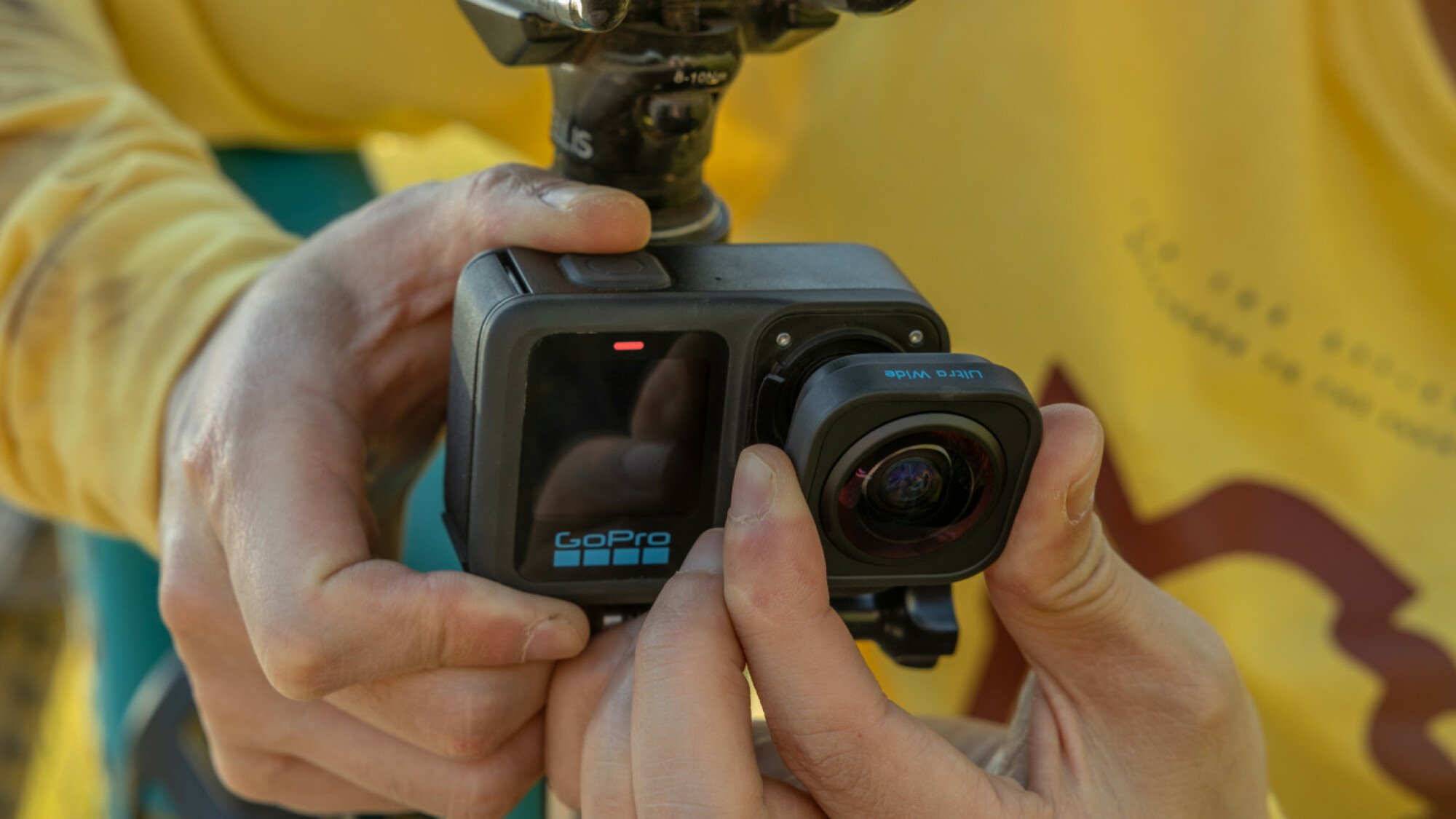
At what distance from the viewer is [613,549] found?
0.57 m

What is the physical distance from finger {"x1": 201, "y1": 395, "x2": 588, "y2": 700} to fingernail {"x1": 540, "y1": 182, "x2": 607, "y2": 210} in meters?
0.16

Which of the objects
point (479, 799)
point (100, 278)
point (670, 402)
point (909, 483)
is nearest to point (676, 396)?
point (670, 402)

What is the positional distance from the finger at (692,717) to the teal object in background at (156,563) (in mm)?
252

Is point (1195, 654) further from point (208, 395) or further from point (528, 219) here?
point (208, 395)

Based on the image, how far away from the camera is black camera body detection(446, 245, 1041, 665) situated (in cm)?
50

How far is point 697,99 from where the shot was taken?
1.82ft

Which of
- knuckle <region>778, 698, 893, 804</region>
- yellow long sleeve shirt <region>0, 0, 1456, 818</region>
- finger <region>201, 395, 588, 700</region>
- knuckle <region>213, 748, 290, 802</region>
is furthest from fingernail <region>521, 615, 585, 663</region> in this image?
yellow long sleeve shirt <region>0, 0, 1456, 818</region>

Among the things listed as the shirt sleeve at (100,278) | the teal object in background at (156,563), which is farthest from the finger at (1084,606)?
the shirt sleeve at (100,278)

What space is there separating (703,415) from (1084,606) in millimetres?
179

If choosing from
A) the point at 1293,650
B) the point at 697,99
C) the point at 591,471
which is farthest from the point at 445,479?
the point at 1293,650

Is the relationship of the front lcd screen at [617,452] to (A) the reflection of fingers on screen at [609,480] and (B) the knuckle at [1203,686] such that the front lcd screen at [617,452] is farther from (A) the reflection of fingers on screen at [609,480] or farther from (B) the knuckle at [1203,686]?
(B) the knuckle at [1203,686]

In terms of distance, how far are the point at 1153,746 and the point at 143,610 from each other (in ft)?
2.45

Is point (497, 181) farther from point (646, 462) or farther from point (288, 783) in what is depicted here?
point (288, 783)

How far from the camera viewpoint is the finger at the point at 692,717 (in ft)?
1.58
